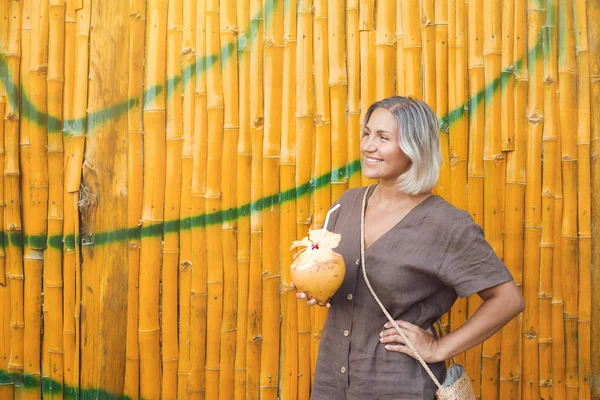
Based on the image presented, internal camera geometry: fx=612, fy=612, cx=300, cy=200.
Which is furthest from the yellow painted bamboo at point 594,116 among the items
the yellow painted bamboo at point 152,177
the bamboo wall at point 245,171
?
the yellow painted bamboo at point 152,177

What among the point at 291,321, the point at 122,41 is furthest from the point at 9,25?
the point at 291,321

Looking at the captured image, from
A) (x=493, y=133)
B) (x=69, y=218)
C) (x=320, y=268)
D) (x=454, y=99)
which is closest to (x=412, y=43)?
(x=454, y=99)

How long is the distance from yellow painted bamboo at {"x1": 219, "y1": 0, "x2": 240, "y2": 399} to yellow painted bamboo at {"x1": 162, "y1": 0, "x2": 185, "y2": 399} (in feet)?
0.68

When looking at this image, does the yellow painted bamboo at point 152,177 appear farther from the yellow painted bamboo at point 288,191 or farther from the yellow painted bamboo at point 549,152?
the yellow painted bamboo at point 549,152

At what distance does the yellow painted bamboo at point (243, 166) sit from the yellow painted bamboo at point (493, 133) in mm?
1070

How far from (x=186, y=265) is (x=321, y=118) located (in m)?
0.92

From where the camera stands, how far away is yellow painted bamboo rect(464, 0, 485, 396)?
2734 millimetres

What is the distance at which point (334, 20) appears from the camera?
277 centimetres

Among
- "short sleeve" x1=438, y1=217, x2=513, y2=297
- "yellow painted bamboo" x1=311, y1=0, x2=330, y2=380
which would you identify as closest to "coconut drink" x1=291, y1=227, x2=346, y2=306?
"short sleeve" x1=438, y1=217, x2=513, y2=297

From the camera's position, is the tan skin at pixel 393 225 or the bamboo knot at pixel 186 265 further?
the bamboo knot at pixel 186 265

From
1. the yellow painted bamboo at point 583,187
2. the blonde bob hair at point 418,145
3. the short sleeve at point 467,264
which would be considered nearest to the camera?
→ the short sleeve at point 467,264

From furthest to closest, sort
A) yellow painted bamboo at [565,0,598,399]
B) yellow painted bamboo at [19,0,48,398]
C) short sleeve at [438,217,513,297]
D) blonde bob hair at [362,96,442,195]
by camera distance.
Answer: yellow painted bamboo at [19,0,48,398], yellow painted bamboo at [565,0,598,399], blonde bob hair at [362,96,442,195], short sleeve at [438,217,513,297]

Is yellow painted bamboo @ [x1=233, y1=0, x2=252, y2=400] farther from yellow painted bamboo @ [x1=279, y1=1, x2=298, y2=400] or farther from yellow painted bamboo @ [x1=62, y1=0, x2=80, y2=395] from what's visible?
yellow painted bamboo @ [x1=62, y1=0, x2=80, y2=395]

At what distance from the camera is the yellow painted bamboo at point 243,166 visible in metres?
2.79
